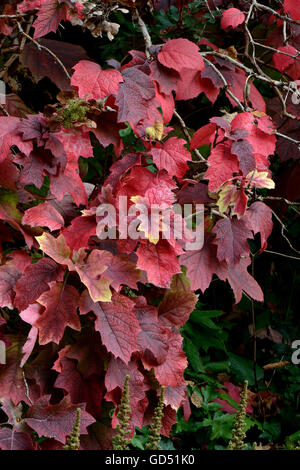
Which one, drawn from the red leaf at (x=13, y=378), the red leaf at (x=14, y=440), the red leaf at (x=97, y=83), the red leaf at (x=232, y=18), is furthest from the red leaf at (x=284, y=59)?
the red leaf at (x=14, y=440)

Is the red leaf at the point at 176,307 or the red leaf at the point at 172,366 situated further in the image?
the red leaf at the point at 176,307

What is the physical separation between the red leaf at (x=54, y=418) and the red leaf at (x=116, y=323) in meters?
0.13

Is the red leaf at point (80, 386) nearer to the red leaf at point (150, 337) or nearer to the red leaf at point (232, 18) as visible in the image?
the red leaf at point (150, 337)

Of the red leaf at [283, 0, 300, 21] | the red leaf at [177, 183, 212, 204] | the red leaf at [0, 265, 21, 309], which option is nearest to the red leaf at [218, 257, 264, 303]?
the red leaf at [177, 183, 212, 204]

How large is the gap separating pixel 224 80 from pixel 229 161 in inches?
11.5

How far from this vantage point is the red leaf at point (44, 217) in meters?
1.12

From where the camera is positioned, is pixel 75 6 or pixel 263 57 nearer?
pixel 75 6

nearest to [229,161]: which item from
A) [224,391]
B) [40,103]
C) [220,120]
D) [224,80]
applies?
[220,120]

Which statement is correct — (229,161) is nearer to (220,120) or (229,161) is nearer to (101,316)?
(220,120)

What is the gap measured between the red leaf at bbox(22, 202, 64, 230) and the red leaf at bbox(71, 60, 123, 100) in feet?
0.89

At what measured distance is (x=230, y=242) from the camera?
1.22 metres

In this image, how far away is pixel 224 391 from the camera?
6.26 ft

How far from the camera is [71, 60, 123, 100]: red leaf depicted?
121cm
